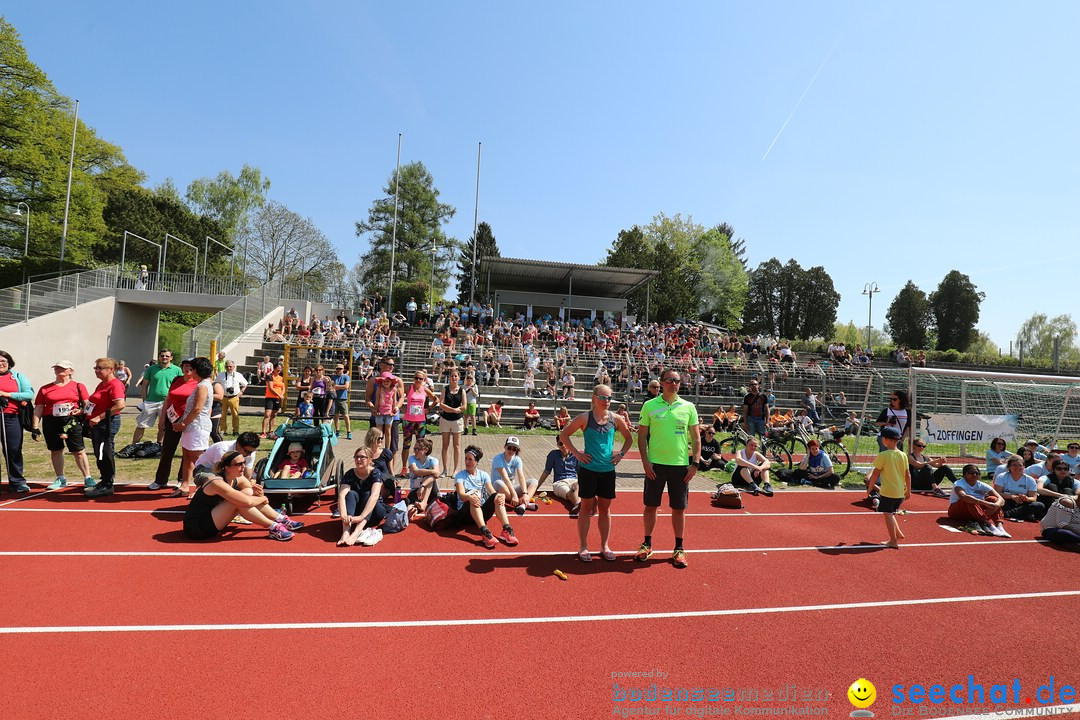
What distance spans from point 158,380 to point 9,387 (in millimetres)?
2626

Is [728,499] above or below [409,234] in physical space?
below

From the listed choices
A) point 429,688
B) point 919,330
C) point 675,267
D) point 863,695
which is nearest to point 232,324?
point 429,688

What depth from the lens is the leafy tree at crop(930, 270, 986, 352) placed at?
72.8 m

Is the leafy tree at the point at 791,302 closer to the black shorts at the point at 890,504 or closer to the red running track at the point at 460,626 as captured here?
the black shorts at the point at 890,504

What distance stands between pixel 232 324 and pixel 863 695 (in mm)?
23701

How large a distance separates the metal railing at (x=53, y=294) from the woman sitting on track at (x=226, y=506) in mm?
21945

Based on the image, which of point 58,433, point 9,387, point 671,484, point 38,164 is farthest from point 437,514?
point 38,164

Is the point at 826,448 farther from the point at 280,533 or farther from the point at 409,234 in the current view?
the point at 409,234

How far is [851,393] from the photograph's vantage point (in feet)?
74.4

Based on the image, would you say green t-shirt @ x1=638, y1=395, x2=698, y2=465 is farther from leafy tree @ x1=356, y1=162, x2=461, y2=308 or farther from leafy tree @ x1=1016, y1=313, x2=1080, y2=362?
→ leafy tree @ x1=1016, y1=313, x2=1080, y2=362

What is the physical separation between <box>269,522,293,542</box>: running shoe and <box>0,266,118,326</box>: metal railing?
886 inches

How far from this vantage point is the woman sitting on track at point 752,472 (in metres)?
10.6

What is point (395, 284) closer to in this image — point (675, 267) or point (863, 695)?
point (675, 267)

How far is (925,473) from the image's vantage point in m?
11.4
